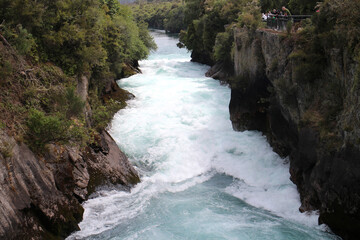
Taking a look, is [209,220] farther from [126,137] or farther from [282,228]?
[126,137]

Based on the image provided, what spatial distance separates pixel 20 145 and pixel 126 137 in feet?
32.6

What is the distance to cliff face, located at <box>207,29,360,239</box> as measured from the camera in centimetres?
1145

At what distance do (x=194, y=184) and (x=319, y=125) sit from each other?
595 centimetres

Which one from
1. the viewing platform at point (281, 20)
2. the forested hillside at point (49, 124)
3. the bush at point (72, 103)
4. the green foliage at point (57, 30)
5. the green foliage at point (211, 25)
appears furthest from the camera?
the green foliage at point (211, 25)

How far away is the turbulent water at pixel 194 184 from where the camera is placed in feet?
40.8

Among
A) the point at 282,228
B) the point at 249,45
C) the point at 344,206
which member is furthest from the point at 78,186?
the point at 249,45

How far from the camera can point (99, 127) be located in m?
16.6

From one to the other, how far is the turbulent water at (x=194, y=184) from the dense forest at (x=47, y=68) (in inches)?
117

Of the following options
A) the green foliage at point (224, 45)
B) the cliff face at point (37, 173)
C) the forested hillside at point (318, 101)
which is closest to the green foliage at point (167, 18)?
the green foliage at point (224, 45)

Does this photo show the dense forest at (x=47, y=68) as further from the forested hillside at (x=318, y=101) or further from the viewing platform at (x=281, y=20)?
the viewing platform at (x=281, y=20)

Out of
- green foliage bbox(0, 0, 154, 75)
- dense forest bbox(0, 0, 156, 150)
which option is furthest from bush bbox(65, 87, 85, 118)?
green foliage bbox(0, 0, 154, 75)

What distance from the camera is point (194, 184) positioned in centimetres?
1655

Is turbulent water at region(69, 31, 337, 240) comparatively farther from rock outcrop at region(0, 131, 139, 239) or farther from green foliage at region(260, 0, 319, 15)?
green foliage at region(260, 0, 319, 15)

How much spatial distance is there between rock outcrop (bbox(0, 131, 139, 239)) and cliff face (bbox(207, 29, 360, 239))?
293 inches
